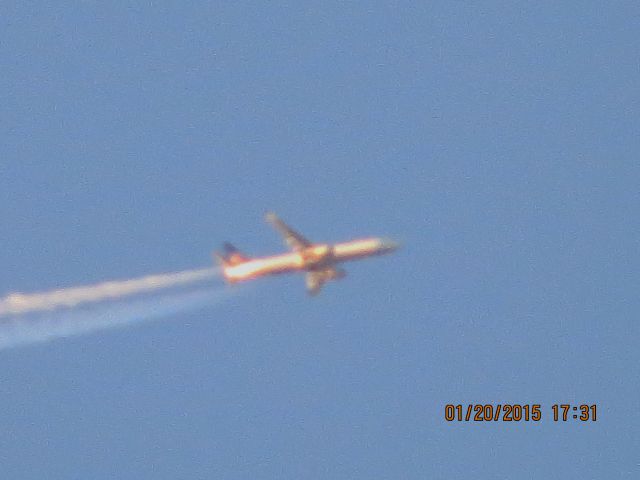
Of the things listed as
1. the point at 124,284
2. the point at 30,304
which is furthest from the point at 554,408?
the point at 30,304

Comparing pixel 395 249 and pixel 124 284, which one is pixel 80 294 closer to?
pixel 124 284
